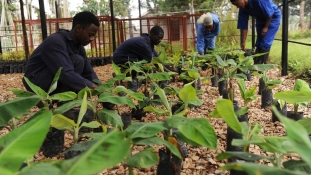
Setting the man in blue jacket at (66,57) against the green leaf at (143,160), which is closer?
the green leaf at (143,160)

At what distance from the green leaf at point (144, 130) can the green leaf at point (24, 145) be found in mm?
331

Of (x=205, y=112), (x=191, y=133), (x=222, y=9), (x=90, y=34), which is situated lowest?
(x=205, y=112)

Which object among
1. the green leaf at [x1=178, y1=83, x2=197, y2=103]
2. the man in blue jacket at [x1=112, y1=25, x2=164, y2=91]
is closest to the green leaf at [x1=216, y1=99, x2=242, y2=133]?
the green leaf at [x1=178, y1=83, x2=197, y2=103]

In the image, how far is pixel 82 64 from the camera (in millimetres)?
2527

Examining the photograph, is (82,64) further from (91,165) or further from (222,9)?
(222,9)

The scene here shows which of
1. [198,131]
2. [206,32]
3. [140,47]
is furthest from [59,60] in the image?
[206,32]

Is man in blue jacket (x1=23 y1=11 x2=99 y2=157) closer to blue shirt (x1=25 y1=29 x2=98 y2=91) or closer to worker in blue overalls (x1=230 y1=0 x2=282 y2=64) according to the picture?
blue shirt (x1=25 y1=29 x2=98 y2=91)

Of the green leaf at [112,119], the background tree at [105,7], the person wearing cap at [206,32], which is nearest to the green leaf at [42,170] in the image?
the green leaf at [112,119]

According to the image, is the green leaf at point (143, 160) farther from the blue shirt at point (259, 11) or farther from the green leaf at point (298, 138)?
the blue shirt at point (259, 11)

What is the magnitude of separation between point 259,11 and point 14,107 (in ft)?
12.7

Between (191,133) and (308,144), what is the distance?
42 centimetres

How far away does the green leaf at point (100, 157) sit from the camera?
1.65ft

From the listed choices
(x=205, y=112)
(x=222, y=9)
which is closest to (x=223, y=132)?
(x=205, y=112)

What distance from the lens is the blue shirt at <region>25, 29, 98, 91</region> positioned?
84.9 inches
